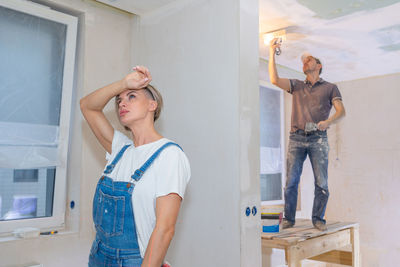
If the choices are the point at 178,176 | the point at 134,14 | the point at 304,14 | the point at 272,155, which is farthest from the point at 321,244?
the point at 134,14

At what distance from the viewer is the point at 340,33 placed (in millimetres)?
3137

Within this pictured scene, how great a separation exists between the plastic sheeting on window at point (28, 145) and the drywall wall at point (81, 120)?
0.16 metres

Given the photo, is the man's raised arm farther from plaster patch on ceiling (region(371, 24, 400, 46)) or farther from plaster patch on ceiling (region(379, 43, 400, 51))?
plaster patch on ceiling (region(379, 43, 400, 51))

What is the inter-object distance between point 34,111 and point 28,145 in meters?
0.20

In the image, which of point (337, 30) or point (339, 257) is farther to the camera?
point (339, 257)

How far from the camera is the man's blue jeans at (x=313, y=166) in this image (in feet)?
9.90

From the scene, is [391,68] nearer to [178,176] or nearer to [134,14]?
[134,14]

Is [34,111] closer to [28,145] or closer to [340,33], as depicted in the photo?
[28,145]

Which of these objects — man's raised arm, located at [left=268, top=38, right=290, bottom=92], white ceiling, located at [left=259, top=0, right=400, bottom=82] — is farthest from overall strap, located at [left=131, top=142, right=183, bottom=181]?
man's raised arm, located at [left=268, top=38, right=290, bottom=92]

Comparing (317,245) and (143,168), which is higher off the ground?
(143,168)

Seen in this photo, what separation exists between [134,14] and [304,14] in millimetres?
1217

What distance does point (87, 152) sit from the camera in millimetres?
2305

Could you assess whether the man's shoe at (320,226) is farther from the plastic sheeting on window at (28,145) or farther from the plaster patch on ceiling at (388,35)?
the plastic sheeting on window at (28,145)

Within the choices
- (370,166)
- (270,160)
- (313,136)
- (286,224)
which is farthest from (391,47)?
(286,224)
